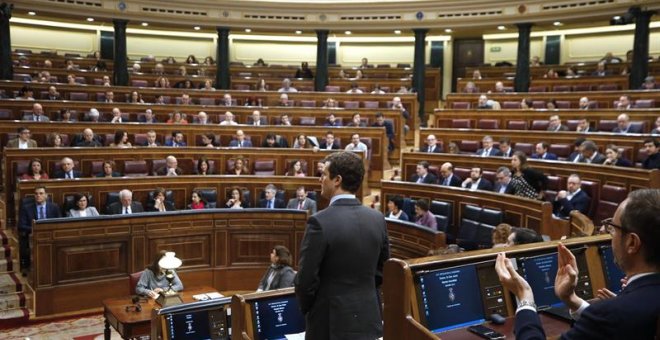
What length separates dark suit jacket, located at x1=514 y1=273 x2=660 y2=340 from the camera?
142cm

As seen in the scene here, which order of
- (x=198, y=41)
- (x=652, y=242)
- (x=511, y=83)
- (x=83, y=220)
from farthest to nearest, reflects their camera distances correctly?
1. (x=198, y=41)
2. (x=511, y=83)
3. (x=83, y=220)
4. (x=652, y=242)

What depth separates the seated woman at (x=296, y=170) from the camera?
27.0ft

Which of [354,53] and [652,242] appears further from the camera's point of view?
[354,53]

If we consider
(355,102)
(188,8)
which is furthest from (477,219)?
(188,8)

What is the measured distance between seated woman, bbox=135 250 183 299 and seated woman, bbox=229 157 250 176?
9.73 ft

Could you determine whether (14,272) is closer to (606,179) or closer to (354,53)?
(606,179)

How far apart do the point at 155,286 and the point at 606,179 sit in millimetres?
4522

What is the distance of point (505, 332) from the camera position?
2.13 metres

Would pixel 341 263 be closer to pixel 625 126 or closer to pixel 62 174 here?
pixel 62 174

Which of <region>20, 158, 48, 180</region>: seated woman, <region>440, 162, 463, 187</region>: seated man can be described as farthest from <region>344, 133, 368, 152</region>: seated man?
<region>20, 158, 48, 180</region>: seated woman

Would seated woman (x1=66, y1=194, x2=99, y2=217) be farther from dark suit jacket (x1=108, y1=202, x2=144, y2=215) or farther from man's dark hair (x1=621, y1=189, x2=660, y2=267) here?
man's dark hair (x1=621, y1=189, x2=660, y2=267)

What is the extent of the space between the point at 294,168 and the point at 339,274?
6.23 metres

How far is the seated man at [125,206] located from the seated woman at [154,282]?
1636 millimetres

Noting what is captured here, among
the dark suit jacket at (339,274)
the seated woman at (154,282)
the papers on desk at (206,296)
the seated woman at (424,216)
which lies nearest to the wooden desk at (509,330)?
the dark suit jacket at (339,274)
